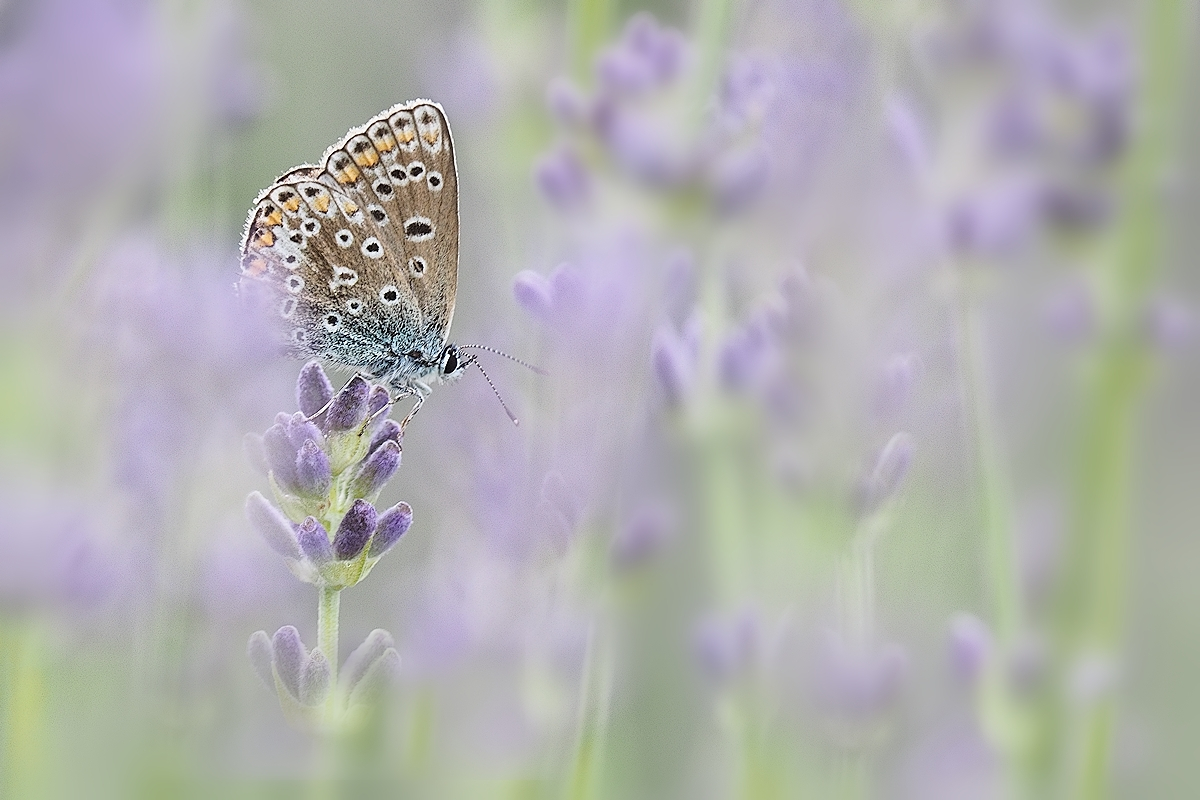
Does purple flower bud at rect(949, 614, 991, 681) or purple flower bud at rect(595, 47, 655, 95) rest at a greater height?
purple flower bud at rect(595, 47, 655, 95)

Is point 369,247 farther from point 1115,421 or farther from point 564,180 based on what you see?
point 1115,421

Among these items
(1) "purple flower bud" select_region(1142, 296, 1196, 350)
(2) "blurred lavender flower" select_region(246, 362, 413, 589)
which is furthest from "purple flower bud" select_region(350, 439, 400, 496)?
(1) "purple flower bud" select_region(1142, 296, 1196, 350)

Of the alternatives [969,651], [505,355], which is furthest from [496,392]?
[969,651]

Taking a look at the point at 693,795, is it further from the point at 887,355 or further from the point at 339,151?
the point at 339,151

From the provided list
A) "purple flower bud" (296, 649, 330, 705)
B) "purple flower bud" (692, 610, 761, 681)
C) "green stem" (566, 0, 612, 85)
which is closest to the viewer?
"purple flower bud" (296, 649, 330, 705)

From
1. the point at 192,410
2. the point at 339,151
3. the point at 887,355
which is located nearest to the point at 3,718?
the point at 192,410

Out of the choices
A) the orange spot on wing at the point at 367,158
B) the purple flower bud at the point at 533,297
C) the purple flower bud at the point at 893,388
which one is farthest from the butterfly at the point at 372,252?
the purple flower bud at the point at 893,388

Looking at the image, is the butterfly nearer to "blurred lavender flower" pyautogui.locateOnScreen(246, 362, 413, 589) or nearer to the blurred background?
the blurred background

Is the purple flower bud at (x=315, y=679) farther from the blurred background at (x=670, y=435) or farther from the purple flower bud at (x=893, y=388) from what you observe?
the purple flower bud at (x=893, y=388)
